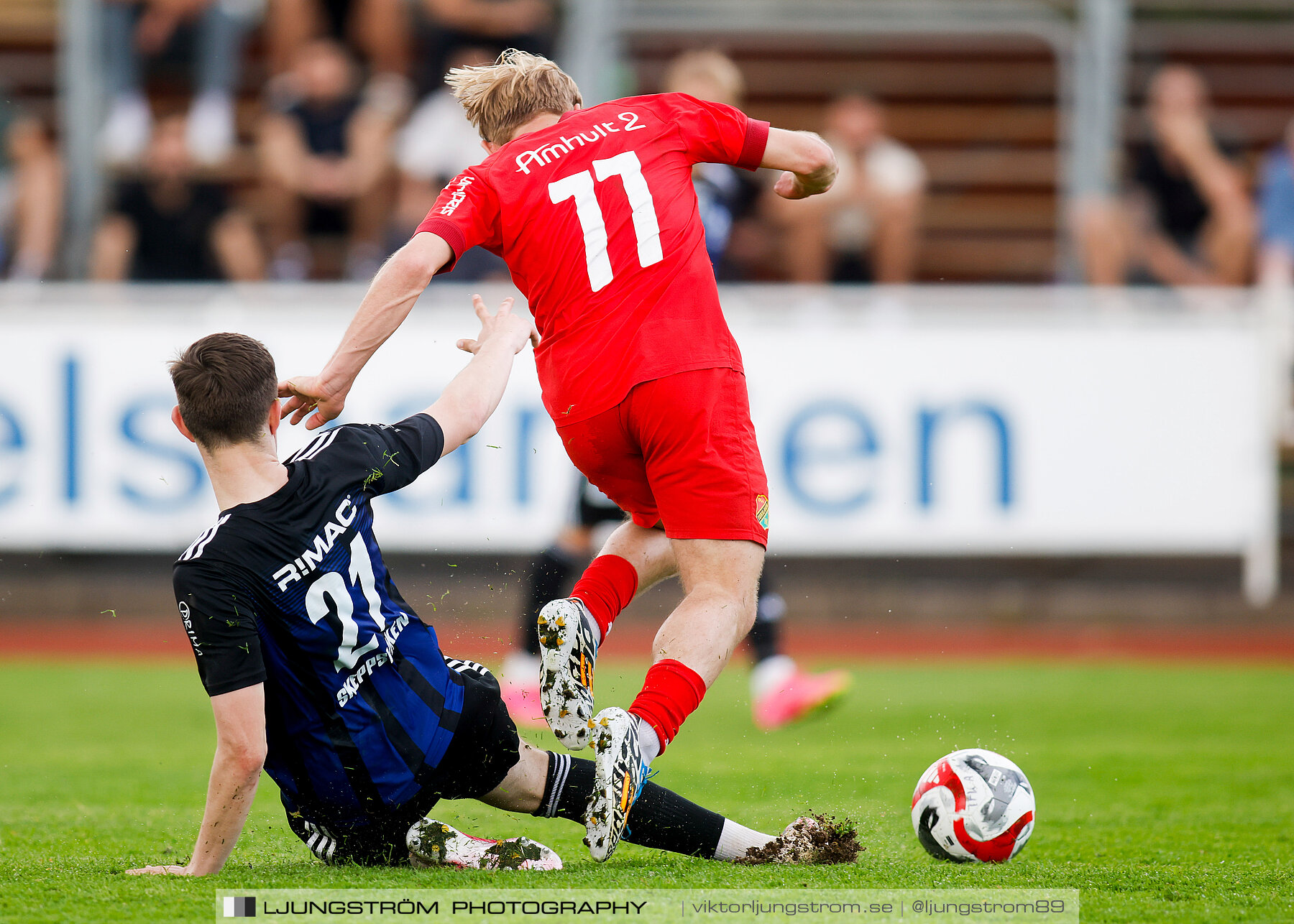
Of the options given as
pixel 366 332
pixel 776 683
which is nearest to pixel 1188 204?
pixel 776 683

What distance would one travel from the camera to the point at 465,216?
12.0ft

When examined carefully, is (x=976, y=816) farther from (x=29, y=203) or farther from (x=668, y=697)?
(x=29, y=203)

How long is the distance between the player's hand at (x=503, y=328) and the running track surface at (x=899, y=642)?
562 centimetres

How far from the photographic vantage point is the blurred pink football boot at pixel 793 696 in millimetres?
5906

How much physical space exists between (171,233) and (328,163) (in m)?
1.28

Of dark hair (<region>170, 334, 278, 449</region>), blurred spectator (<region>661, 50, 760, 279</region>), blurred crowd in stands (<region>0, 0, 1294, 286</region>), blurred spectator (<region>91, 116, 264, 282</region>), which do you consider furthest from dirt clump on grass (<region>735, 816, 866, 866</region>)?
blurred spectator (<region>91, 116, 264, 282</region>)

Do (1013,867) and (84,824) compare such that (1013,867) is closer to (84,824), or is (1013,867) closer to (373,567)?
(373,567)

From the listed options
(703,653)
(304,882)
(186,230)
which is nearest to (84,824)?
(304,882)

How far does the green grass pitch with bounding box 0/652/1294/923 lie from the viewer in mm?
3299

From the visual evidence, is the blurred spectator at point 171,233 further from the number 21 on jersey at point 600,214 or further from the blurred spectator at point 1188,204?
the number 21 on jersey at point 600,214

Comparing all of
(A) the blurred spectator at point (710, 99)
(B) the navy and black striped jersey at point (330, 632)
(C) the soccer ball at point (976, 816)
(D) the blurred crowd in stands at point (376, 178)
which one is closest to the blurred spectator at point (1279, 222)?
(D) the blurred crowd in stands at point (376, 178)

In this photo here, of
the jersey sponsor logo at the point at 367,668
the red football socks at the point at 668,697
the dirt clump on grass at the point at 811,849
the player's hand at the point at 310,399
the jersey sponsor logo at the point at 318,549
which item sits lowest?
the dirt clump on grass at the point at 811,849

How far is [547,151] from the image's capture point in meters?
3.78

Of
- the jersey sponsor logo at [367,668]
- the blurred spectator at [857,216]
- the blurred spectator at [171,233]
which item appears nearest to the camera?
the jersey sponsor logo at [367,668]
